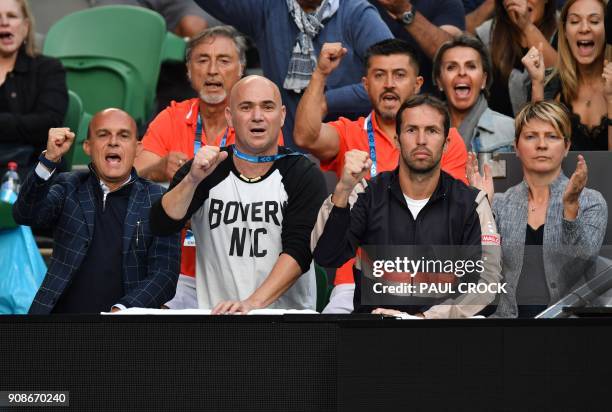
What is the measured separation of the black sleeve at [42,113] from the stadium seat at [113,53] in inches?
36.9

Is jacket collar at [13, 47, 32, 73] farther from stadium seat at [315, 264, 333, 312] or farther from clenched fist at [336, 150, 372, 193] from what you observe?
clenched fist at [336, 150, 372, 193]

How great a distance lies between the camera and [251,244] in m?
4.98

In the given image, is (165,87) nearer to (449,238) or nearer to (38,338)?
(449,238)

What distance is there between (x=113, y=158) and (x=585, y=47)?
106 inches

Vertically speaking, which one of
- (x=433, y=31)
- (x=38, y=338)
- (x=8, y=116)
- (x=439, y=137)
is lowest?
(x=38, y=338)

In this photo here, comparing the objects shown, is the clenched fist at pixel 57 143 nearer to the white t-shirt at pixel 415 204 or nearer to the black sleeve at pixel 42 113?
the white t-shirt at pixel 415 204

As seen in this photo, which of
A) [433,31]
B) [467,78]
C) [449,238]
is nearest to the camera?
[449,238]

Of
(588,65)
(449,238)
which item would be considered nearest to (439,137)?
(449,238)

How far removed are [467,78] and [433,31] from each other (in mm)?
686

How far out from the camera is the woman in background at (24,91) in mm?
6832

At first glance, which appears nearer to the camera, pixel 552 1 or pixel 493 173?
pixel 493 173

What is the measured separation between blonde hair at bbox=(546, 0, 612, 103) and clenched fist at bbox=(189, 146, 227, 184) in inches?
97.5

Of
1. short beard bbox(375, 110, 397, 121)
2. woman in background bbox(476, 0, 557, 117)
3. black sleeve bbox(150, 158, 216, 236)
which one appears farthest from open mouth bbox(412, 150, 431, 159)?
woman in background bbox(476, 0, 557, 117)

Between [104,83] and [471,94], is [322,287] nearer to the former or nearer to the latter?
[471,94]
